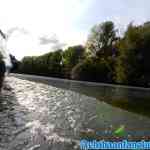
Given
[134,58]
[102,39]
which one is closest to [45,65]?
[102,39]

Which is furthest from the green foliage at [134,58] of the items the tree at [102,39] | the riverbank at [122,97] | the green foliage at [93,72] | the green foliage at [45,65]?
the green foliage at [45,65]

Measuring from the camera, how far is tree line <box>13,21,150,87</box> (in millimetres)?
47375

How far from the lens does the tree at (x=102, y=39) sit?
3000 inches

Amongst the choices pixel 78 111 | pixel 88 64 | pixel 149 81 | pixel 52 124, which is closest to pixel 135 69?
pixel 149 81

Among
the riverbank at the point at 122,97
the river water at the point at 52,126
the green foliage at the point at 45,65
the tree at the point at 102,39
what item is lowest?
the riverbank at the point at 122,97

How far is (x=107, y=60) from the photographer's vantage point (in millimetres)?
68188

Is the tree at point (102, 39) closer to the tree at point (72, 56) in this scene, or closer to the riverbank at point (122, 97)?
the tree at point (72, 56)

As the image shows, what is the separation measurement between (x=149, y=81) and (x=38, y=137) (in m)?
42.7

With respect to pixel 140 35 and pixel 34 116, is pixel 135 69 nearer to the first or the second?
pixel 140 35

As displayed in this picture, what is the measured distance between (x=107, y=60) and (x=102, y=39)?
10.9 meters

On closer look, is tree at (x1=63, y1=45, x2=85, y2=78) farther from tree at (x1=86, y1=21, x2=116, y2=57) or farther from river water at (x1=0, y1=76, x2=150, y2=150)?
river water at (x1=0, y1=76, x2=150, y2=150)

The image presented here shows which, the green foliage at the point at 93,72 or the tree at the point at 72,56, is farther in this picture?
the tree at the point at 72,56

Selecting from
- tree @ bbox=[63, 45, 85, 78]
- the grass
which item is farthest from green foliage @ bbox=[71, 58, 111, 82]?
the grass

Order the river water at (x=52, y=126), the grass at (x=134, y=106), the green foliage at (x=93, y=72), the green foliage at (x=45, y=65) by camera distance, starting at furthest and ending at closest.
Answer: the green foliage at (x=45, y=65), the green foliage at (x=93, y=72), the grass at (x=134, y=106), the river water at (x=52, y=126)
